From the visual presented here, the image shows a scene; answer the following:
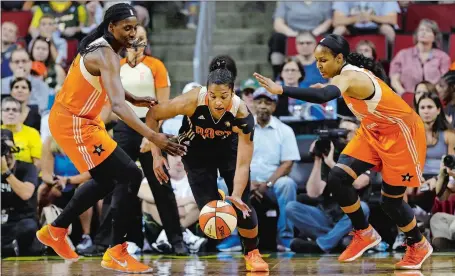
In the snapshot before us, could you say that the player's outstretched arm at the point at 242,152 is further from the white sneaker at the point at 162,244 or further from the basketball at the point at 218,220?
the white sneaker at the point at 162,244

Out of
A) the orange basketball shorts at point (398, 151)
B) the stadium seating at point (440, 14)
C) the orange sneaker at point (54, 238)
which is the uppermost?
the stadium seating at point (440, 14)

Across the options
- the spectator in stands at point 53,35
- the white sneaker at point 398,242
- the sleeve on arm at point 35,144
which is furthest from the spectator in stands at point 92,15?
the white sneaker at point 398,242

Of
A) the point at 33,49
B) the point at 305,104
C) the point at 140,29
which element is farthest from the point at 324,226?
the point at 33,49

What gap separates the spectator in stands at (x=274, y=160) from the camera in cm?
1052

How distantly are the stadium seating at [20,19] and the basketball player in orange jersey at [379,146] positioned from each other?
6674mm

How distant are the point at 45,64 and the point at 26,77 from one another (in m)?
0.49

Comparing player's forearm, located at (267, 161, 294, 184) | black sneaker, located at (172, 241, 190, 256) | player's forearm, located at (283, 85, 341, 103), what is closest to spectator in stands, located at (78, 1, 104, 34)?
player's forearm, located at (267, 161, 294, 184)

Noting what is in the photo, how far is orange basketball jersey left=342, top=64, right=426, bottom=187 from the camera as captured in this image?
8.23m

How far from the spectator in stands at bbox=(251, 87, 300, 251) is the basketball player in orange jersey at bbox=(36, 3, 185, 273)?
8.74ft

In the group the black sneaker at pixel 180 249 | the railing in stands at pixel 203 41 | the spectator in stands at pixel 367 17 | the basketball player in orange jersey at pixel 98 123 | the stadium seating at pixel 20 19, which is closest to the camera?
the basketball player in orange jersey at pixel 98 123

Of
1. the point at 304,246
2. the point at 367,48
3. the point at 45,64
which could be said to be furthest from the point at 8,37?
the point at 304,246

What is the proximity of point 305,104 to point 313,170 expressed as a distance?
1.12m

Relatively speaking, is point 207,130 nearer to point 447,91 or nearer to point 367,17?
point 447,91

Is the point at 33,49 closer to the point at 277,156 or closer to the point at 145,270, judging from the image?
the point at 277,156
